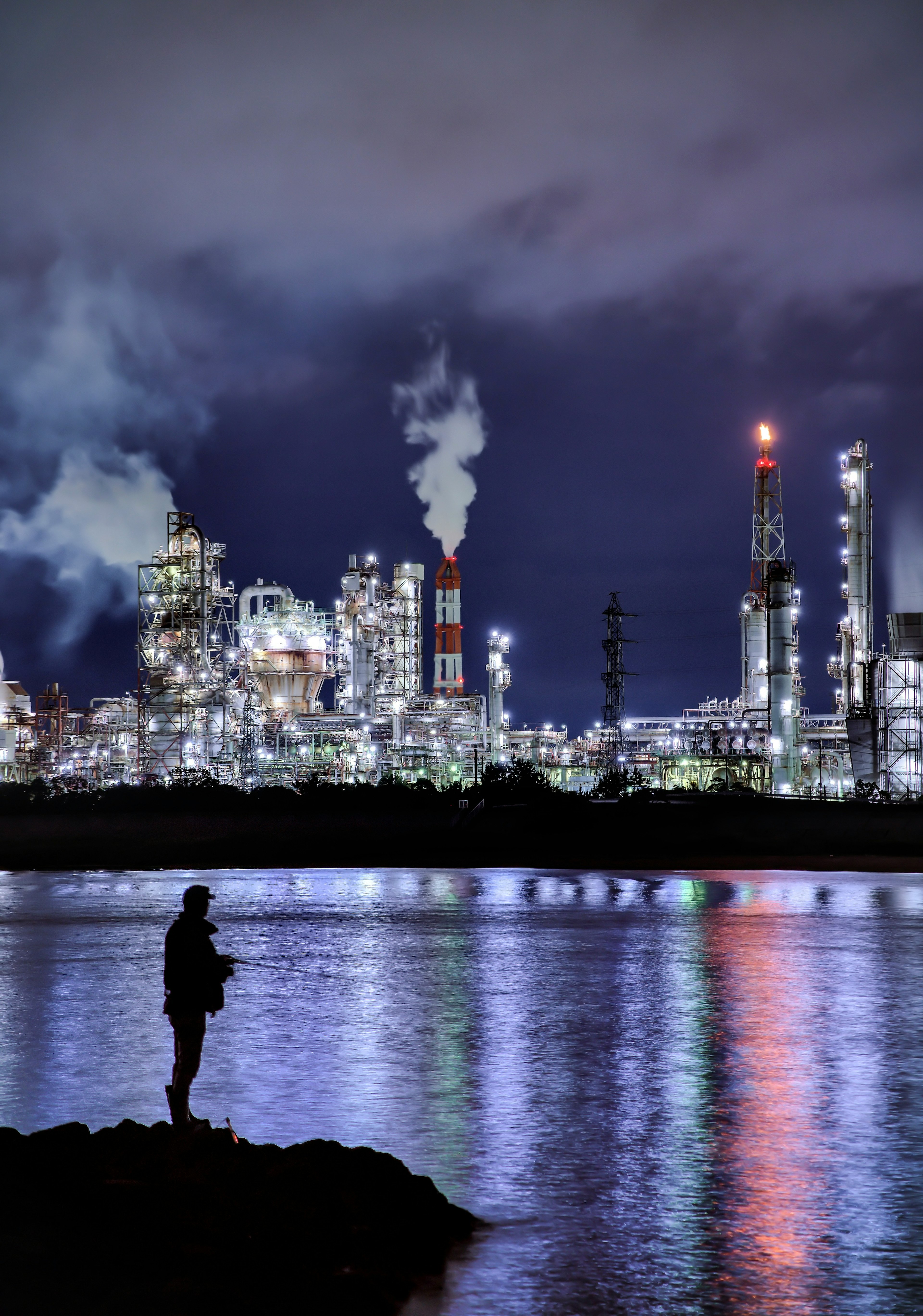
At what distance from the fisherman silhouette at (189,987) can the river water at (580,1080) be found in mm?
1128

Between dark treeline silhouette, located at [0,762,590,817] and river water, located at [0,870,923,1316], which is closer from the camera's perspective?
river water, located at [0,870,923,1316]

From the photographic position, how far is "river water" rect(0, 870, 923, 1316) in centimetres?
833

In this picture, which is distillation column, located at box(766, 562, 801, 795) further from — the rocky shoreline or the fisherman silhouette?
the rocky shoreline

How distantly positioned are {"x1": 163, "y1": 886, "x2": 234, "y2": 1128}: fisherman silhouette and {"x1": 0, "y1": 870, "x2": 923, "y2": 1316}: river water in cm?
113

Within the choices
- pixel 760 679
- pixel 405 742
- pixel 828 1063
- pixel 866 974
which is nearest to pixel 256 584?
pixel 405 742

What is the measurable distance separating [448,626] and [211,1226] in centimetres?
12454

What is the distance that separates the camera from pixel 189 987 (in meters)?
10.2

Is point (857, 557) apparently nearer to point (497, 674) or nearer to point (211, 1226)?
point (497, 674)

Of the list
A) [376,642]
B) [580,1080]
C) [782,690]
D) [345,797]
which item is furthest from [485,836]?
[580,1080]

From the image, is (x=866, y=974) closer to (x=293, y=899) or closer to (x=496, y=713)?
(x=293, y=899)

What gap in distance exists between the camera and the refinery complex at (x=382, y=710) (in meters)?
87.9

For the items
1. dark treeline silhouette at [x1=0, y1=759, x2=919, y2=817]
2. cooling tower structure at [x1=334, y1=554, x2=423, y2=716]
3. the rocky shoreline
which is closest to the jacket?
the rocky shoreline

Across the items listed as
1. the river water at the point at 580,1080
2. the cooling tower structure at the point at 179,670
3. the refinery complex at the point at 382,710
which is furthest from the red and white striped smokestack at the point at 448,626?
the river water at the point at 580,1080

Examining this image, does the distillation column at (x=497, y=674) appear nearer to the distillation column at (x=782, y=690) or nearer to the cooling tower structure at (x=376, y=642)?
the cooling tower structure at (x=376, y=642)
